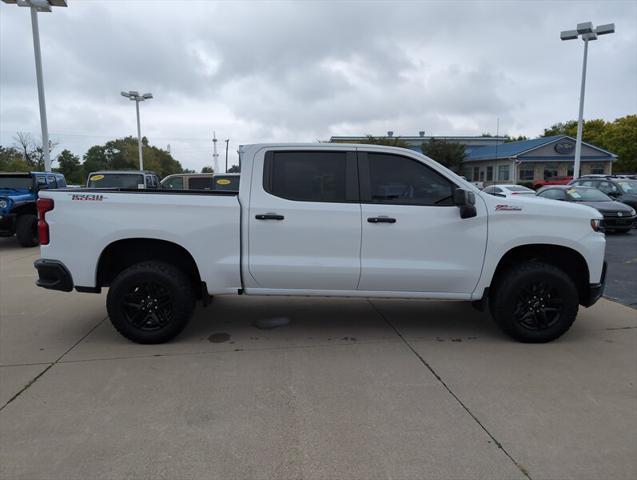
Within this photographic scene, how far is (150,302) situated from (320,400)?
2.02 m

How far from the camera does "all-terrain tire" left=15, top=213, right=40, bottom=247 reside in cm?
1102

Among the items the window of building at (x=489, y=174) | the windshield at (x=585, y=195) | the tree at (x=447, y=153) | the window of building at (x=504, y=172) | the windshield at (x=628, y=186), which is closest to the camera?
the windshield at (x=585, y=195)

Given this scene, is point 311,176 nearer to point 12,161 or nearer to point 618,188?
point 618,188

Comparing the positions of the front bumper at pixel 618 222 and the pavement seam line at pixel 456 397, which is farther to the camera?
the front bumper at pixel 618 222

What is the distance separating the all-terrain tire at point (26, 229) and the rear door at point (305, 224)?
9.21m

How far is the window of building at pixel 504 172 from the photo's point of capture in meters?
43.9

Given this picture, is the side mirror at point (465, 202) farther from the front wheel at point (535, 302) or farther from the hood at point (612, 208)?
the hood at point (612, 208)

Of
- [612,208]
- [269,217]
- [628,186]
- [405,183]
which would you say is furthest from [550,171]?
[269,217]

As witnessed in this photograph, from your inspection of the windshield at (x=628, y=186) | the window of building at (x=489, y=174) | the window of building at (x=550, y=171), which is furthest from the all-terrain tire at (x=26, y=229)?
the window of building at (x=550, y=171)

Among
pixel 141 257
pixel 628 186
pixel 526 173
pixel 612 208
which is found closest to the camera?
pixel 141 257

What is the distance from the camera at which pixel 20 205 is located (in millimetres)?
10844

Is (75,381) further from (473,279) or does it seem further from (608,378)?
(608,378)

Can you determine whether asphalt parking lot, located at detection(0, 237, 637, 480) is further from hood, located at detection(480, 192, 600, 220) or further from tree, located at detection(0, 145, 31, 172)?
tree, located at detection(0, 145, 31, 172)

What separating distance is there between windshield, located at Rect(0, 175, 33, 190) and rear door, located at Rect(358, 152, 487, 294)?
10828 mm
